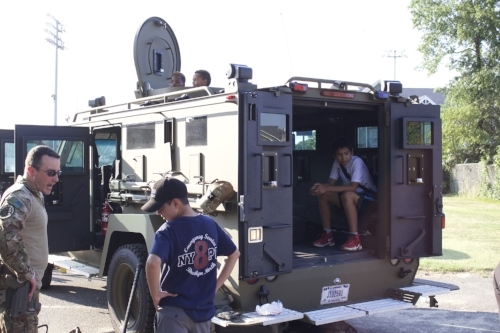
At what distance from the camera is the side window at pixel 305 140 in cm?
822

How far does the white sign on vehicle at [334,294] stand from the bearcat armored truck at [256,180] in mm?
11

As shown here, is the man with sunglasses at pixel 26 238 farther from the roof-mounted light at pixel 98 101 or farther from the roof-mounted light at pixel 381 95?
the roof-mounted light at pixel 98 101

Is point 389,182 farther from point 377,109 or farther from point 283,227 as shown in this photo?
point 283,227

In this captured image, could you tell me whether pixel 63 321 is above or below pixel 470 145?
below

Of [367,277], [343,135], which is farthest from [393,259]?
[343,135]

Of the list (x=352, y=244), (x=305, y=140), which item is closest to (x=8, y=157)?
(x=305, y=140)

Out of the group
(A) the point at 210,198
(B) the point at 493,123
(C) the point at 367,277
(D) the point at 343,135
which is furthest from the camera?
(B) the point at 493,123

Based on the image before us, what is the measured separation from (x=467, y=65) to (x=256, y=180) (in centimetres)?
2744

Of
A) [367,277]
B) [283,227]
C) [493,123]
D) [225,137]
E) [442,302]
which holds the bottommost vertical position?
[442,302]

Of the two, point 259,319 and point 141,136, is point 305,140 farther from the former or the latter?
point 259,319

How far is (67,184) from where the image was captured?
7719mm

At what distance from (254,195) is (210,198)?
39cm

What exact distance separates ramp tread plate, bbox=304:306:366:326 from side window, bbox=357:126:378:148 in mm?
2392

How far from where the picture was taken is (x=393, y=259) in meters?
6.43
